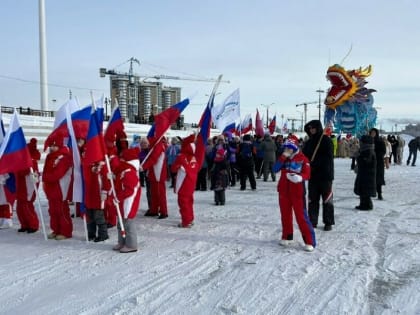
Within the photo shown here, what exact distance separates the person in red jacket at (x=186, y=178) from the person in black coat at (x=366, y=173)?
360 centimetres

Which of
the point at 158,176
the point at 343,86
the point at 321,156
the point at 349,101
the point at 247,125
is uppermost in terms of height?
the point at 343,86

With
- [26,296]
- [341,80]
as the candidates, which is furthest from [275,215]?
[341,80]

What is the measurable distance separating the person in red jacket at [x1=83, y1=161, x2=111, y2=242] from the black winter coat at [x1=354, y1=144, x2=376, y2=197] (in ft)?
17.8

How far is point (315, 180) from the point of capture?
675 cm

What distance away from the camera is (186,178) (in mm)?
7402

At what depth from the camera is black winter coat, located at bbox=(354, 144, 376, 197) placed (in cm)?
860

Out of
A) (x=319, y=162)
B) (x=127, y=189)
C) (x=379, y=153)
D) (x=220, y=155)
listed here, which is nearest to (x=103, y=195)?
(x=127, y=189)

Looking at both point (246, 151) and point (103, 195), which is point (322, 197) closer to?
point (103, 195)

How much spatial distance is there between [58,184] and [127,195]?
145cm

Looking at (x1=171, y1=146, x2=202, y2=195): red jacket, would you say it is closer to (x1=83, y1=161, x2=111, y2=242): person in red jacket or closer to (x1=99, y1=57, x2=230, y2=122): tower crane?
(x1=83, y1=161, x2=111, y2=242): person in red jacket

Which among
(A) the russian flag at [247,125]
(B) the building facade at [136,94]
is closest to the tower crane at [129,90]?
(B) the building facade at [136,94]

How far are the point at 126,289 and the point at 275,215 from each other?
177 inches

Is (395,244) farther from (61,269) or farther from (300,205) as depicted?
(61,269)

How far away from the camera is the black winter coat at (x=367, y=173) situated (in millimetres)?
8595
